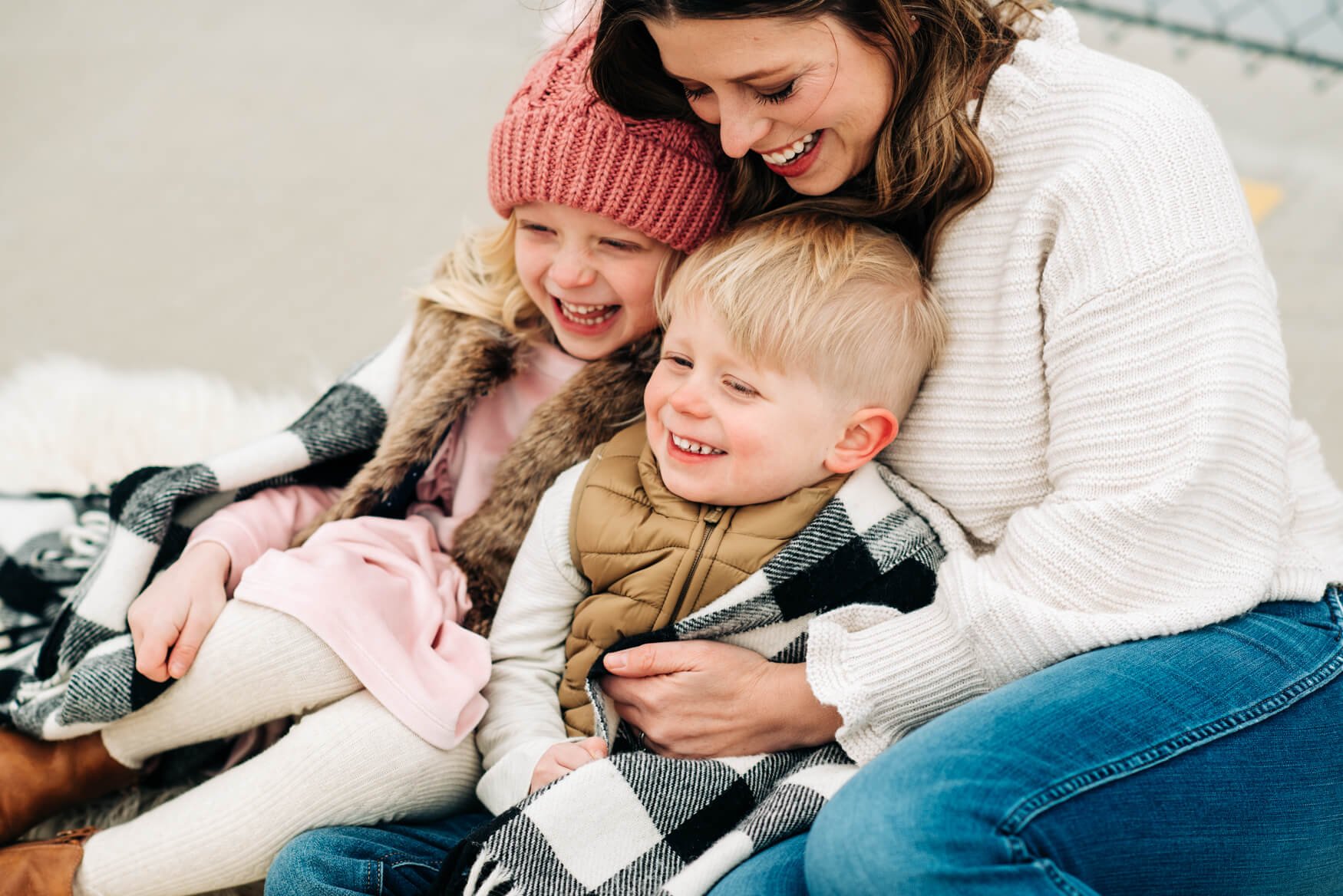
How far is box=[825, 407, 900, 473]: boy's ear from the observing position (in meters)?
1.08

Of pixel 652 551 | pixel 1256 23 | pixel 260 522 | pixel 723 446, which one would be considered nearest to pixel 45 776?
pixel 260 522

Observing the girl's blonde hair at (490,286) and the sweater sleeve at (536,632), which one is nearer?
the sweater sleeve at (536,632)

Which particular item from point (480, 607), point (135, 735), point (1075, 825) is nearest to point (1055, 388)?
point (1075, 825)

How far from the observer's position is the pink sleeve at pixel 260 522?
47.4 inches

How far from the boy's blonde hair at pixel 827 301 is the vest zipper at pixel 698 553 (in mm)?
151

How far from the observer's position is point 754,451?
1050 mm

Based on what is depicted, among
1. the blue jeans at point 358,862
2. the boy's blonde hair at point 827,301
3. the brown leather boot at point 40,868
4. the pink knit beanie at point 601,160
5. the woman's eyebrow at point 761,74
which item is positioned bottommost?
the brown leather boot at point 40,868

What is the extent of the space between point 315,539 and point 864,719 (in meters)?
0.57

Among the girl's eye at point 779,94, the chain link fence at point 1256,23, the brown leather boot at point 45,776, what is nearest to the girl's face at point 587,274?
the girl's eye at point 779,94

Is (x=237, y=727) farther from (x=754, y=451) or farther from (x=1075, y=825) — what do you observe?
(x=1075, y=825)

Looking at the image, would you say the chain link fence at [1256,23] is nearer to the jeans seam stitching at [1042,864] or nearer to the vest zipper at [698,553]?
the vest zipper at [698,553]

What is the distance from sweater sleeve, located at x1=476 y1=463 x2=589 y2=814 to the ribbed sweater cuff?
263mm

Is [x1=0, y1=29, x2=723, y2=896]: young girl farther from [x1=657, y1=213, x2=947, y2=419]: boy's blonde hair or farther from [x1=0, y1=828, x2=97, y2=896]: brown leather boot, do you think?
[x1=657, y1=213, x2=947, y2=419]: boy's blonde hair

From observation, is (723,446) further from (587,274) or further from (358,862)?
(358,862)
